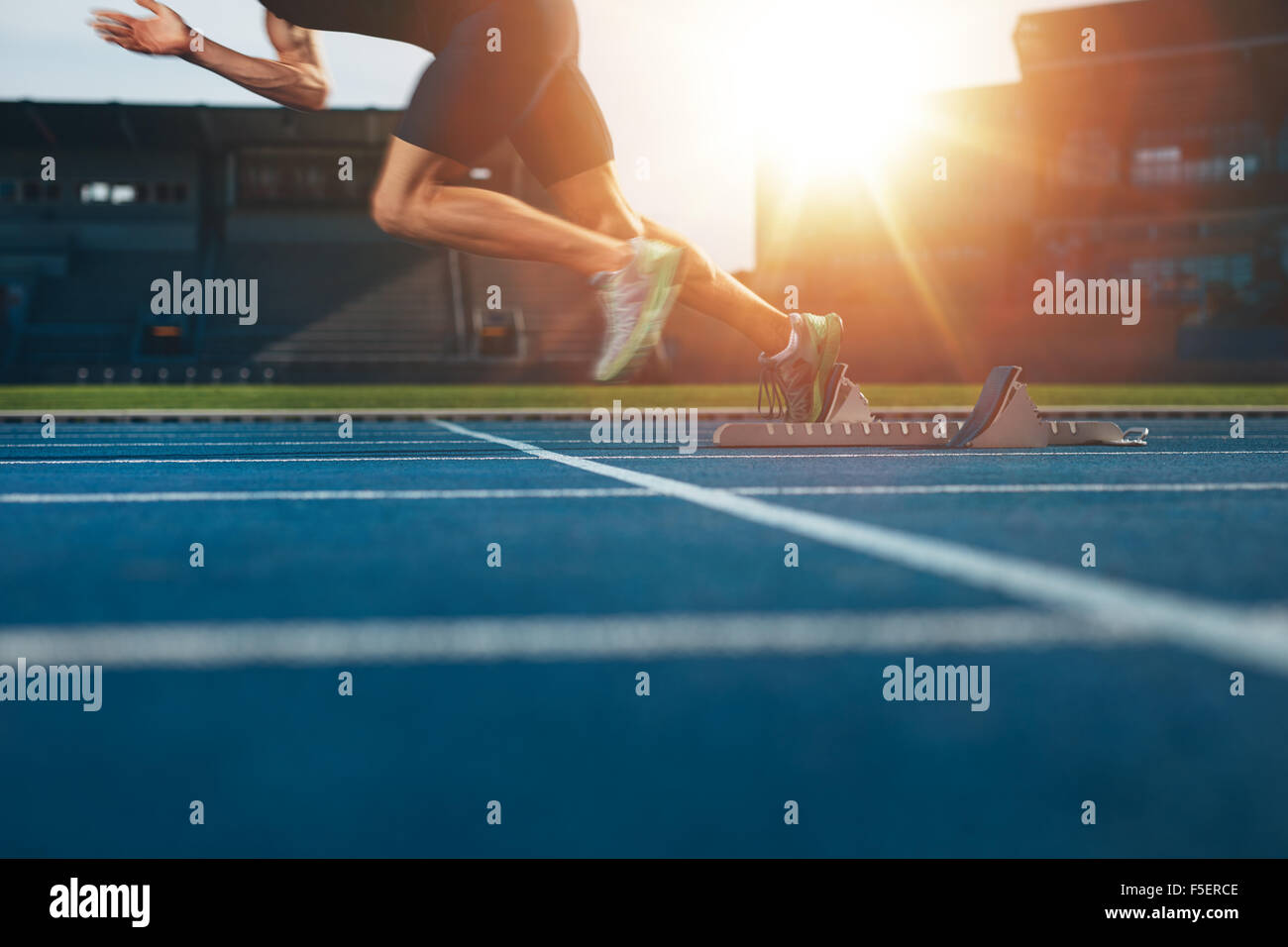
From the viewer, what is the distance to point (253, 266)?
40.8 m

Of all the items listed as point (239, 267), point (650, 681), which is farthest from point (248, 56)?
point (239, 267)

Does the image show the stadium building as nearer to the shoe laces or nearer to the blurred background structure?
the blurred background structure

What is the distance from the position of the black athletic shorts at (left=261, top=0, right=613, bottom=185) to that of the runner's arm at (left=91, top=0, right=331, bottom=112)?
0.24m

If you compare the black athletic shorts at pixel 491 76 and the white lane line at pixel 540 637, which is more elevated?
the black athletic shorts at pixel 491 76

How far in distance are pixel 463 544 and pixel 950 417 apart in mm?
11681

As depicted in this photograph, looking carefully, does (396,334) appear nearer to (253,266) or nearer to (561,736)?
(253,266)

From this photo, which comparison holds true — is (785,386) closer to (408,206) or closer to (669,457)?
(669,457)

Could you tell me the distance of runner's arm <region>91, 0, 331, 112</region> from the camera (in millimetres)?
5520

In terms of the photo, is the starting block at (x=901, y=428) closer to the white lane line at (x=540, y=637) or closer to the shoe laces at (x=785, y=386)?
the shoe laces at (x=785, y=386)

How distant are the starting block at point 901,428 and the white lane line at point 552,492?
192 cm

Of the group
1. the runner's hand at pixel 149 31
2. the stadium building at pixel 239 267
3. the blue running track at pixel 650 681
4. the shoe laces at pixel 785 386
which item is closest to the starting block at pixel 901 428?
the shoe laces at pixel 785 386

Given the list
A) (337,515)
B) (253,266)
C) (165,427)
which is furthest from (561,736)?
(253,266)

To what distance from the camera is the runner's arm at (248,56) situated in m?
5.52
